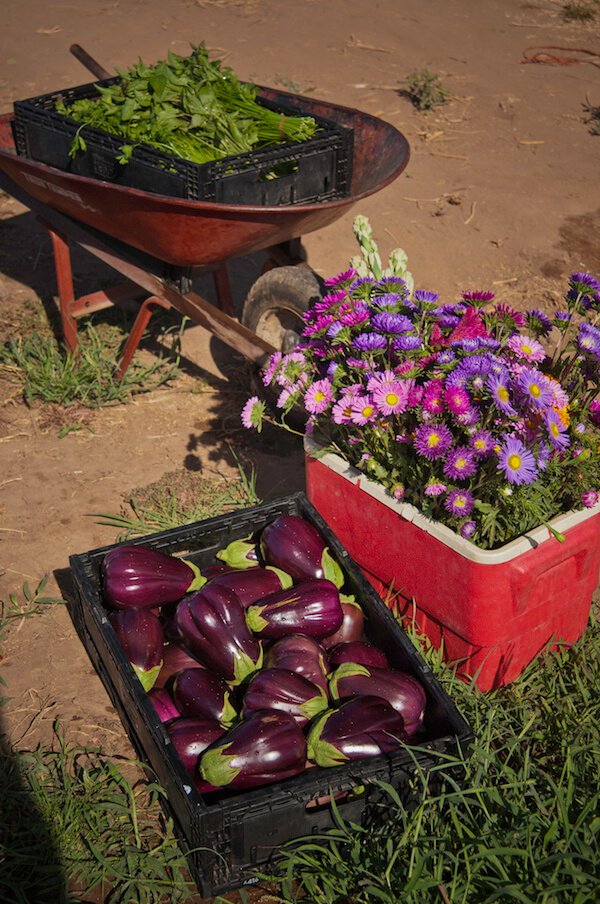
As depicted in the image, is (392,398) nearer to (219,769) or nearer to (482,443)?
(482,443)

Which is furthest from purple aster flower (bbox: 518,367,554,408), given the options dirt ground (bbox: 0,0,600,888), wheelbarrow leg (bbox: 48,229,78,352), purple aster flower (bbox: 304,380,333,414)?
wheelbarrow leg (bbox: 48,229,78,352)

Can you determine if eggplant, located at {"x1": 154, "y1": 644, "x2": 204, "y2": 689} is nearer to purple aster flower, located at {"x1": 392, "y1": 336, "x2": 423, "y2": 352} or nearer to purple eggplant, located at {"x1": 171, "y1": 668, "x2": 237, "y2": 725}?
purple eggplant, located at {"x1": 171, "y1": 668, "x2": 237, "y2": 725}

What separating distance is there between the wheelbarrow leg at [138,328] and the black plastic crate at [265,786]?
5.18ft

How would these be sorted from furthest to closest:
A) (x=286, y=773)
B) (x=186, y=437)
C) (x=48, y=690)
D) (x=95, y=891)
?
(x=186, y=437)
(x=48, y=690)
(x=95, y=891)
(x=286, y=773)

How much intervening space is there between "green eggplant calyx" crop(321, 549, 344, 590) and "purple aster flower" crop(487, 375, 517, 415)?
0.70 meters

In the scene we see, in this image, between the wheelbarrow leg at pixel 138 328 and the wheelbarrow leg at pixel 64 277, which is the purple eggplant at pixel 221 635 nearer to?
the wheelbarrow leg at pixel 138 328

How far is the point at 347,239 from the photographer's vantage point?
5.23m

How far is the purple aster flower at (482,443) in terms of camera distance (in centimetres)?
184

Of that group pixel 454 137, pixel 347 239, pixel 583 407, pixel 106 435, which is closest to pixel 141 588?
pixel 583 407

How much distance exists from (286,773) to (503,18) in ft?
29.3

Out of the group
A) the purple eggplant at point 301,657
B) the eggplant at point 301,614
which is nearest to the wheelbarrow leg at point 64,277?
the eggplant at point 301,614

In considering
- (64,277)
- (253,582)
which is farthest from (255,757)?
(64,277)

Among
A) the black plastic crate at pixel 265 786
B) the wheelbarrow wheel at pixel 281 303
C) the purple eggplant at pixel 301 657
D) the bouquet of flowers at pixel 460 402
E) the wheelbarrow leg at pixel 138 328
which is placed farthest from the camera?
the wheelbarrow leg at pixel 138 328

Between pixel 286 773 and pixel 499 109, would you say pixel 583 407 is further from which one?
pixel 499 109
